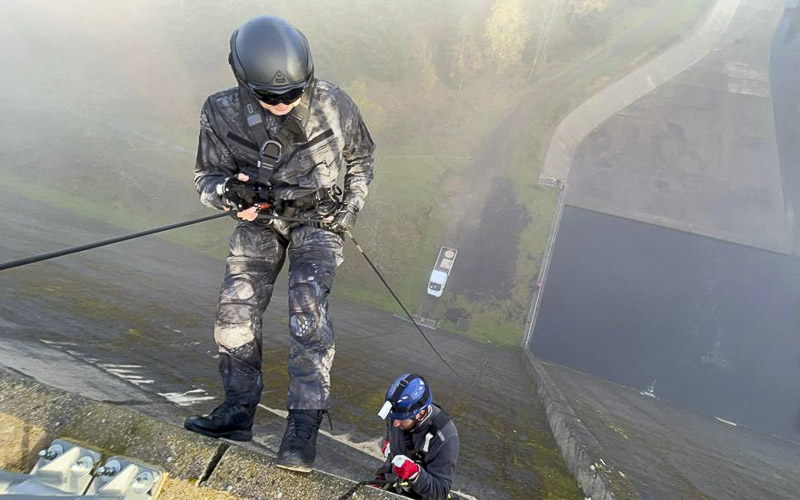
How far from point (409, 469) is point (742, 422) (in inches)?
1394

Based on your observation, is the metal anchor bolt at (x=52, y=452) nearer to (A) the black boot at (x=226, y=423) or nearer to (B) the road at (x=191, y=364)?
(A) the black boot at (x=226, y=423)

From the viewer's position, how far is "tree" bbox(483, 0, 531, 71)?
46.3m

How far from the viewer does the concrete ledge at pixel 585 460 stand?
8.28 metres

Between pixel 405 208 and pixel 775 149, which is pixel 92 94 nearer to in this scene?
pixel 405 208

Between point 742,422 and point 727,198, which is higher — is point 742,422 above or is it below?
below

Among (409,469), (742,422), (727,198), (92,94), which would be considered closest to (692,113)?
(727,198)

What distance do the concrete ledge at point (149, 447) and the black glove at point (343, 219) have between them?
2.47 metres

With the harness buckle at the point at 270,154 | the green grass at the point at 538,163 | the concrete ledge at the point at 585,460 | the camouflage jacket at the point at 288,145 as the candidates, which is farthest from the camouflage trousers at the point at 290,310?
the green grass at the point at 538,163

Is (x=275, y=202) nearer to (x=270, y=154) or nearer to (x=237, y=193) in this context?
(x=237, y=193)

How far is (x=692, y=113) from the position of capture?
45125mm

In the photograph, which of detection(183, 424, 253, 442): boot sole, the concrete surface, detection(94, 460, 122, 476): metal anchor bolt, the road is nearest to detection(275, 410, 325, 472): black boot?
detection(183, 424, 253, 442): boot sole

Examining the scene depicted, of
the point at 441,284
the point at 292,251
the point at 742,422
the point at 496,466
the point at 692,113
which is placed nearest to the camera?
the point at 292,251

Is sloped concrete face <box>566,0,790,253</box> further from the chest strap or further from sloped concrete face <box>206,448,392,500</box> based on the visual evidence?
sloped concrete face <box>206,448,392,500</box>

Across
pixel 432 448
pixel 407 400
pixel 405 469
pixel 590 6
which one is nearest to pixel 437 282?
pixel 432 448
